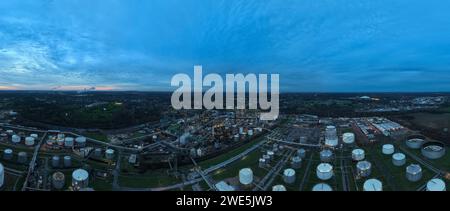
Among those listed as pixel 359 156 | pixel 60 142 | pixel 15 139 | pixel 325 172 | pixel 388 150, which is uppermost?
pixel 15 139

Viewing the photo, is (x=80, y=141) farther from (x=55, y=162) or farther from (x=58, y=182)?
(x=58, y=182)

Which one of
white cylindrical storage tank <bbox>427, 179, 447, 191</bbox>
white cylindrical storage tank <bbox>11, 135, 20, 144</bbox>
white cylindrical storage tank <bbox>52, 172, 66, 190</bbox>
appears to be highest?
white cylindrical storage tank <bbox>11, 135, 20, 144</bbox>

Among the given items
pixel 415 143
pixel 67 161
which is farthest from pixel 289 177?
pixel 67 161

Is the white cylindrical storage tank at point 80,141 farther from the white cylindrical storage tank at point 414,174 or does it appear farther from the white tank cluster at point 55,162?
the white cylindrical storage tank at point 414,174

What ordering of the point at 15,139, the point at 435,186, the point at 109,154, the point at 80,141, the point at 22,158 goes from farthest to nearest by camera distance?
the point at 80,141, the point at 15,139, the point at 109,154, the point at 22,158, the point at 435,186

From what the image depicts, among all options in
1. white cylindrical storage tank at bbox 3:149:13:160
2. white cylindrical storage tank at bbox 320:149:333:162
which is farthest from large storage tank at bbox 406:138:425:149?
white cylindrical storage tank at bbox 3:149:13:160

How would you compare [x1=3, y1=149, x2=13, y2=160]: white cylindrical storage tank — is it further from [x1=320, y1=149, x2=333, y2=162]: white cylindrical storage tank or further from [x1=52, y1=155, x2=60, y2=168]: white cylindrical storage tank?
[x1=320, y1=149, x2=333, y2=162]: white cylindrical storage tank
